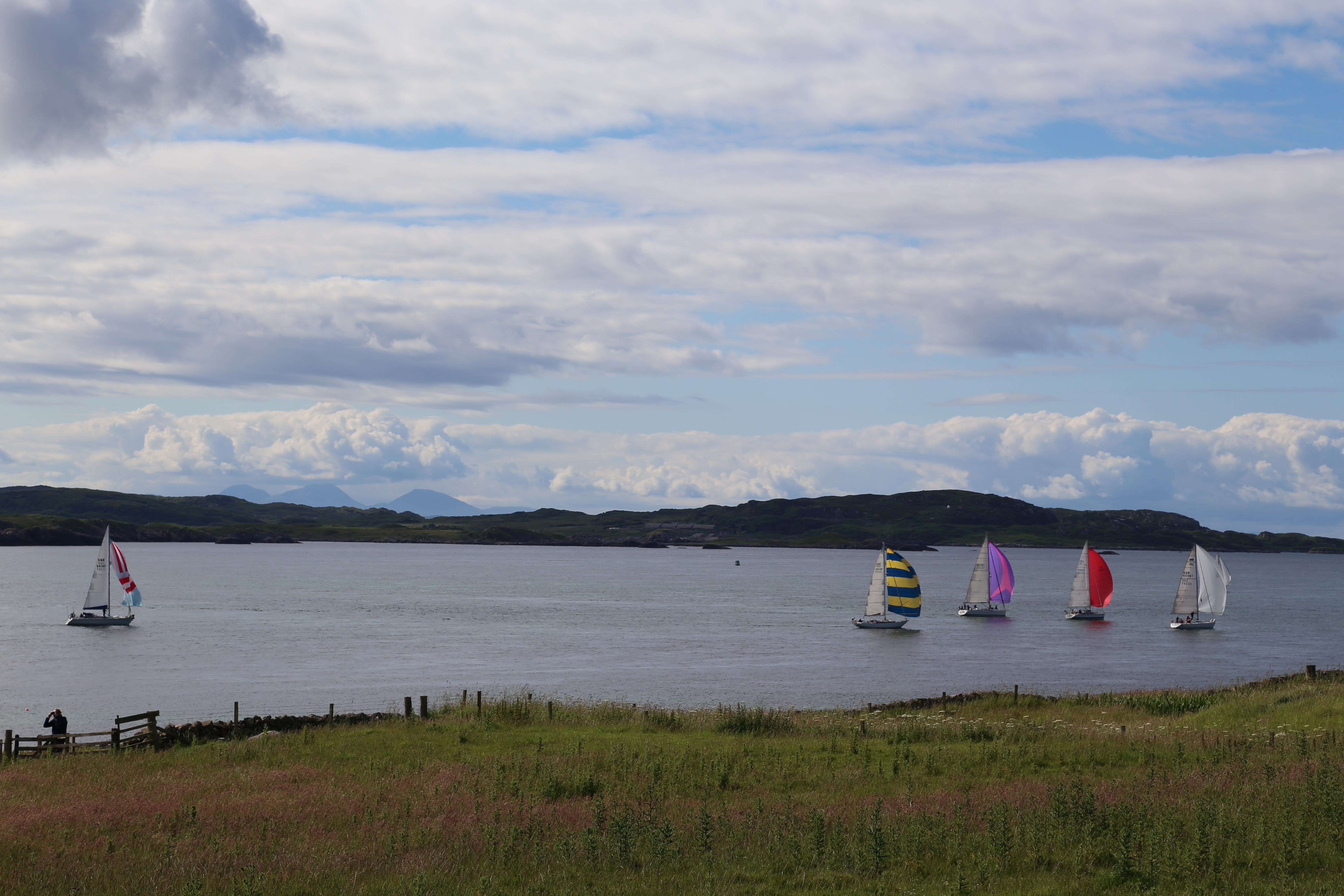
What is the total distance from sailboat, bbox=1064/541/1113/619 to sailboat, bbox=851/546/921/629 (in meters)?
25.4

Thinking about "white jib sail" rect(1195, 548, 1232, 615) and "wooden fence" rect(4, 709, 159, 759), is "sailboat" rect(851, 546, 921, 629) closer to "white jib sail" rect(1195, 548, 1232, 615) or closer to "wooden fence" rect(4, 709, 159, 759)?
"white jib sail" rect(1195, 548, 1232, 615)

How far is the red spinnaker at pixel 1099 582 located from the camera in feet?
425

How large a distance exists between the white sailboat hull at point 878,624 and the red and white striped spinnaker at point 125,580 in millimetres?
78243

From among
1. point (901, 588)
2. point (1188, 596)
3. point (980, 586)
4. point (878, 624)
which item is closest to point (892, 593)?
point (901, 588)

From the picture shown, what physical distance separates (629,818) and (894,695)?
4914 cm

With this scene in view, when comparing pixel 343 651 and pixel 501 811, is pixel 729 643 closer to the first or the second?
pixel 343 651

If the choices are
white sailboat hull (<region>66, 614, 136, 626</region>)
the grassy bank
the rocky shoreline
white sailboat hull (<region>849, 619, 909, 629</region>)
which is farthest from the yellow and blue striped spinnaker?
white sailboat hull (<region>66, 614, 136, 626</region>)

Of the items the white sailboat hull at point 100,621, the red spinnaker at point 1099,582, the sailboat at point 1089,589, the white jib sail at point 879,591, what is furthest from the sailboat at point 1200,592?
the white sailboat hull at point 100,621

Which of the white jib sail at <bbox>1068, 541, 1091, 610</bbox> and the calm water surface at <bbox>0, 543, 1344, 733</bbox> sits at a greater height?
the white jib sail at <bbox>1068, 541, 1091, 610</bbox>

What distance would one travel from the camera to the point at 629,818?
2119cm

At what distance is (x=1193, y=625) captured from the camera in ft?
394

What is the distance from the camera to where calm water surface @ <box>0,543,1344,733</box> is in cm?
6794

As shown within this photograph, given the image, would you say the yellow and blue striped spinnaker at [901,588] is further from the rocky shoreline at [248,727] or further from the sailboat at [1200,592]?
the rocky shoreline at [248,727]

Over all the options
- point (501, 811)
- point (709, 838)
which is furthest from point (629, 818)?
point (501, 811)
